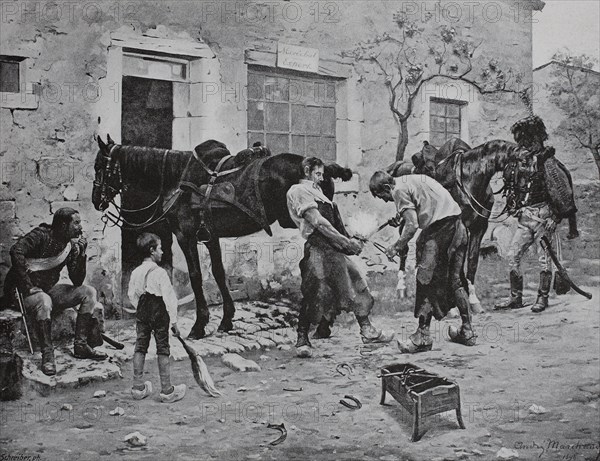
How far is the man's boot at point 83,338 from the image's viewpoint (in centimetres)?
307

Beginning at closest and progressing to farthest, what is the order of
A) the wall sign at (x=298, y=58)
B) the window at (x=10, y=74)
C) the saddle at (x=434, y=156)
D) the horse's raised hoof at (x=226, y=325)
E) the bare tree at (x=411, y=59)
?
1. the window at (x=10, y=74)
2. the horse's raised hoof at (x=226, y=325)
3. the wall sign at (x=298, y=58)
4. the bare tree at (x=411, y=59)
5. the saddle at (x=434, y=156)

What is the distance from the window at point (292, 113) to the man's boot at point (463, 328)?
1.06 m

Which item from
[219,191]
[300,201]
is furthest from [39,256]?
[300,201]

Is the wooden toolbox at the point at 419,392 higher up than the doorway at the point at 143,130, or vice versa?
the doorway at the point at 143,130

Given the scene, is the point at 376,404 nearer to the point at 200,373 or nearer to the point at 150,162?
the point at 200,373

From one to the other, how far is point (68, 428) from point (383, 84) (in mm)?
2380

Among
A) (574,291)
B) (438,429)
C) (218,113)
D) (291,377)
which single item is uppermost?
(218,113)

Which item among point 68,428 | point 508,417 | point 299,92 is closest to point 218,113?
point 299,92

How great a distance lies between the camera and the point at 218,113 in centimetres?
330

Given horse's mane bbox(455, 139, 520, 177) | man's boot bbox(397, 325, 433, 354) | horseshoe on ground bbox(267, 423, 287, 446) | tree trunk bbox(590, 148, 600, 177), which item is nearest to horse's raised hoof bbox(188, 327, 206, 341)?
horseshoe on ground bbox(267, 423, 287, 446)

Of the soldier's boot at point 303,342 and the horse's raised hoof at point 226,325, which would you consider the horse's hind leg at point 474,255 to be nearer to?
the soldier's boot at point 303,342

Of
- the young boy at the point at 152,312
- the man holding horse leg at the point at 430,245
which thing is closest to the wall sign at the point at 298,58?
the man holding horse leg at the point at 430,245

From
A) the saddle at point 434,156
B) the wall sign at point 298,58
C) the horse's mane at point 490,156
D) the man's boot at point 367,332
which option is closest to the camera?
the wall sign at point 298,58

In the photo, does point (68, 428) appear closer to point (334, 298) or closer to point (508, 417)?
point (334, 298)
